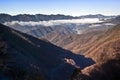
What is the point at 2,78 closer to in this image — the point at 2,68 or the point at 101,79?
the point at 2,68

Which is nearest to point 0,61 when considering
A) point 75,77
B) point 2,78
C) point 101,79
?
point 2,78

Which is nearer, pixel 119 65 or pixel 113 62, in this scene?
pixel 119 65

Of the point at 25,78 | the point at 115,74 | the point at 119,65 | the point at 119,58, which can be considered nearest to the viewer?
the point at 115,74

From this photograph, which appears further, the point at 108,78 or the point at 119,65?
the point at 119,65

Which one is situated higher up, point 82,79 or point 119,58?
point 119,58

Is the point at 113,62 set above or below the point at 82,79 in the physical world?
above

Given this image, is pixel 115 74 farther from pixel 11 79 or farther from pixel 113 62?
pixel 11 79

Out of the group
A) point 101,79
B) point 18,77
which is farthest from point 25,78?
point 101,79

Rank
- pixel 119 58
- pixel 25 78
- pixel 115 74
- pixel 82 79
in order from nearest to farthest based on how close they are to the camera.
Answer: pixel 115 74
pixel 25 78
pixel 119 58
pixel 82 79

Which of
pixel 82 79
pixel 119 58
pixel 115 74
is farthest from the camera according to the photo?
pixel 82 79
